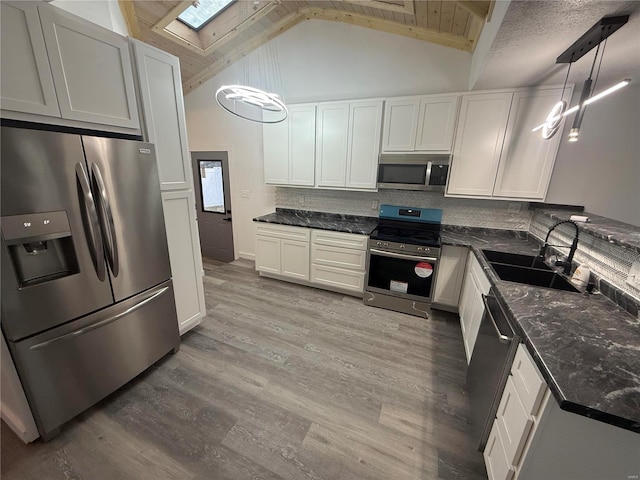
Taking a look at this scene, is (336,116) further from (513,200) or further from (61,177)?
(61,177)

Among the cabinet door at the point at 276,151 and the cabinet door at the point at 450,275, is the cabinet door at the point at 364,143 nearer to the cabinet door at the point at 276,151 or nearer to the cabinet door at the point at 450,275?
the cabinet door at the point at 276,151

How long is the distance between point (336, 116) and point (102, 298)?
288 centimetres

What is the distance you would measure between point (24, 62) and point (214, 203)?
126 inches

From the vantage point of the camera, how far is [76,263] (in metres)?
1.44

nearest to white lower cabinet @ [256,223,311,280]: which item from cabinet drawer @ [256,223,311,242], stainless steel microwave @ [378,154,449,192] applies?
cabinet drawer @ [256,223,311,242]

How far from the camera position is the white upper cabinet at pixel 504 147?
2.36 metres

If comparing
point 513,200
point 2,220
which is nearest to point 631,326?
point 513,200

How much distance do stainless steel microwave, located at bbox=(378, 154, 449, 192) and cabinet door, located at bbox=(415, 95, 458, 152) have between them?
0.41 ft

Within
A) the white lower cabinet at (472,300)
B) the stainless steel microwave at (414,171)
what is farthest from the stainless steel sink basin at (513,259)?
the stainless steel microwave at (414,171)

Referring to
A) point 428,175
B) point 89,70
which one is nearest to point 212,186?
point 89,70

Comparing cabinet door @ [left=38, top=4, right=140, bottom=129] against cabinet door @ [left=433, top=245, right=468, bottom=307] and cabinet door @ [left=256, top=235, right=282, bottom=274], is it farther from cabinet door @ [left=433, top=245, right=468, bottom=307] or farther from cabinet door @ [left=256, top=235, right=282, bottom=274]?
cabinet door @ [left=433, top=245, right=468, bottom=307]

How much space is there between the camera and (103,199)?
4.83ft

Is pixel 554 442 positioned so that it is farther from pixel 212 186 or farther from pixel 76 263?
pixel 212 186

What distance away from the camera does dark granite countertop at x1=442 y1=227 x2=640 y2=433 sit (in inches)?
31.2
